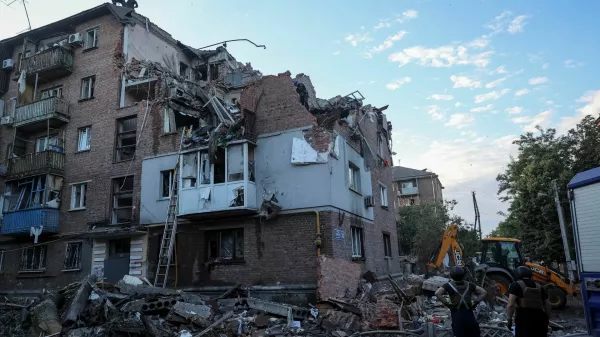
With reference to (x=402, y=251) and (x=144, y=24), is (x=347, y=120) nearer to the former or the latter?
(x=144, y=24)

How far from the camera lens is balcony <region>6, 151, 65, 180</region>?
19.6 metres

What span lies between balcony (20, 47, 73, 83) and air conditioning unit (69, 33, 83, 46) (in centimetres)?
50

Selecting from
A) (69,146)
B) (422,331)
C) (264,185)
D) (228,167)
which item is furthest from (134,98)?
(422,331)

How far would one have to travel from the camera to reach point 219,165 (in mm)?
15883

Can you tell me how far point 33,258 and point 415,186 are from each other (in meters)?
42.7

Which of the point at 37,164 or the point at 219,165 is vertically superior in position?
the point at 37,164

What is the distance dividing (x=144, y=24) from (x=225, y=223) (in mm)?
12887

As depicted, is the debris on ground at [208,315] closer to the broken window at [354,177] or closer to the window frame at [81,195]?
the broken window at [354,177]

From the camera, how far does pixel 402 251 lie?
32.8 meters

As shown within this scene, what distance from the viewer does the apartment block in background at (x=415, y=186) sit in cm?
5153

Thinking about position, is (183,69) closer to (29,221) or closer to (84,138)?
(84,138)

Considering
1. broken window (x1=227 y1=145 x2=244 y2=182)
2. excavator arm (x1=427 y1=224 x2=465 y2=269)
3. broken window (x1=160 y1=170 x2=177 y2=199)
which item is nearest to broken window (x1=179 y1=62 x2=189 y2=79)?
broken window (x1=160 y1=170 x2=177 y2=199)

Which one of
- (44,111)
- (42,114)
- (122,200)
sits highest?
(44,111)

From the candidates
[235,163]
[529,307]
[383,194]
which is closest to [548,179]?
[383,194]
